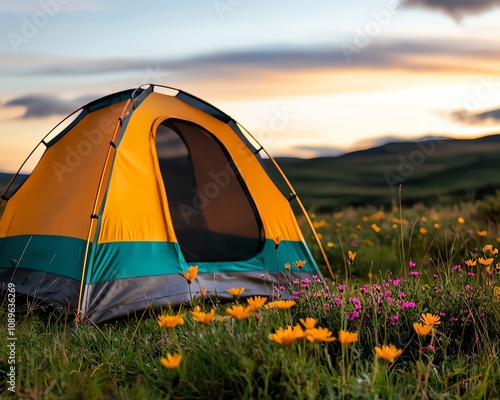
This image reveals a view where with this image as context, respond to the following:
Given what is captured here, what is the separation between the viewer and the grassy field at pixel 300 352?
2.62 meters

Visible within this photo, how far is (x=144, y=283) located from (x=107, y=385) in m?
2.62

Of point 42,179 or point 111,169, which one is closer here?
point 111,169

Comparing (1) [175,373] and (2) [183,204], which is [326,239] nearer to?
(2) [183,204]

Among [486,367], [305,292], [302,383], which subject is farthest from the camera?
[305,292]

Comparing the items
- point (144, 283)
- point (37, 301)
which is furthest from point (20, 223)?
point (144, 283)

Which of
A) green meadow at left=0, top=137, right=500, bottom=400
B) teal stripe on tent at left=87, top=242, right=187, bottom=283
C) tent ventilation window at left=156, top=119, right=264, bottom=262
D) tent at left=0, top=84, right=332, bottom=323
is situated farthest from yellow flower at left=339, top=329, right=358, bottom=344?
tent ventilation window at left=156, top=119, right=264, bottom=262

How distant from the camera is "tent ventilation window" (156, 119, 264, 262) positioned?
6570 mm

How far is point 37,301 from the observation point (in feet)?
18.5

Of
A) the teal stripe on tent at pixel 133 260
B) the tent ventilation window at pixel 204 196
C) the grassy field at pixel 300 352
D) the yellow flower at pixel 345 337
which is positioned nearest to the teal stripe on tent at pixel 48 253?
the teal stripe on tent at pixel 133 260

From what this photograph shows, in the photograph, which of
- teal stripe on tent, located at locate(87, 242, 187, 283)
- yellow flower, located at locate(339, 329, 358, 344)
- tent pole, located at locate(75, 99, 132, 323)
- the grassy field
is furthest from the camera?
teal stripe on tent, located at locate(87, 242, 187, 283)

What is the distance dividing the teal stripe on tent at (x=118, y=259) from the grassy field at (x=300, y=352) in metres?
0.48

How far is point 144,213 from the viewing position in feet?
18.9

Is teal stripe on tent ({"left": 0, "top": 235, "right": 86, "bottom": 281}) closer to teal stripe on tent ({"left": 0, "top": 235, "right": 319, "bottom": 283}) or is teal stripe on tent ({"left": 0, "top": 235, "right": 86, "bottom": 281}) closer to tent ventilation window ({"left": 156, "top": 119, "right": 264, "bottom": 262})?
teal stripe on tent ({"left": 0, "top": 235, "right": 319, "bottom": 283})

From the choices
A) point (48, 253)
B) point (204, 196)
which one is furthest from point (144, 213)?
point (204, 196)
